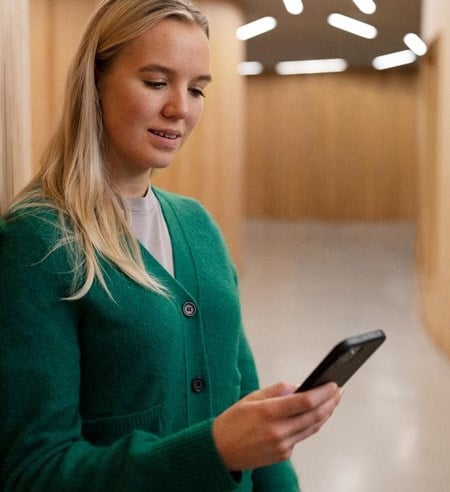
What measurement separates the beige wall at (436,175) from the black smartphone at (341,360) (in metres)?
5.82

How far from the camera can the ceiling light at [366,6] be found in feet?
38.9

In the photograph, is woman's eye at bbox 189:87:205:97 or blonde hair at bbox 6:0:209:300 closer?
blonde hair at bbox 6:0:209:300

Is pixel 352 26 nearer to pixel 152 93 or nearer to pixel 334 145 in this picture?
pixel 334 145

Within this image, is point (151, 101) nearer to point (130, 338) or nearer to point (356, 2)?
point (130, 338)

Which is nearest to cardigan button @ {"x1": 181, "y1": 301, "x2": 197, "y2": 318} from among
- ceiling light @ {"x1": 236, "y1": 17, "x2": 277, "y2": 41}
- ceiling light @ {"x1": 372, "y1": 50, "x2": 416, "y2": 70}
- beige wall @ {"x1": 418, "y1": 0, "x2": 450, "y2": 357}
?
beige wall @ {"x1": 418, "y1": 0, "x2": 450, "y2": 357}

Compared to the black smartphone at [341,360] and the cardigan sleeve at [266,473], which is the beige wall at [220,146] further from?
the black smartphone at [341,360]

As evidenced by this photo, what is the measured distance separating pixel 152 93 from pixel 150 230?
279 mm

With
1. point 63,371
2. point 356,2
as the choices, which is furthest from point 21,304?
point 356,2

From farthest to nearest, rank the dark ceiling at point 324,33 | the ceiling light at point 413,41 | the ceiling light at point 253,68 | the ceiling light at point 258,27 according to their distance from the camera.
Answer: the ceiling light at point 253,68 < the ceiling light at point 413,41 < the ceiling light at point 258,27 < the dark ceiling at point 324,33

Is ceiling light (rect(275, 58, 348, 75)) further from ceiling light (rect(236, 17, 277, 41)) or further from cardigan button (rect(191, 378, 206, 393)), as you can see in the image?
cardigan button (rect(191, 378, 206, 393))

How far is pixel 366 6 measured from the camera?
480 inches

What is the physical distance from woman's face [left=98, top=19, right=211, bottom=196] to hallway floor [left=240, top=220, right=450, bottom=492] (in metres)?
3.17

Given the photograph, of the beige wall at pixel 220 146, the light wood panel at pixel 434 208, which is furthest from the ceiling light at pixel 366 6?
the light wood panel at pixel 434 208

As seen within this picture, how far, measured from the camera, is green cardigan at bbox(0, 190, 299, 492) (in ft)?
3.90
